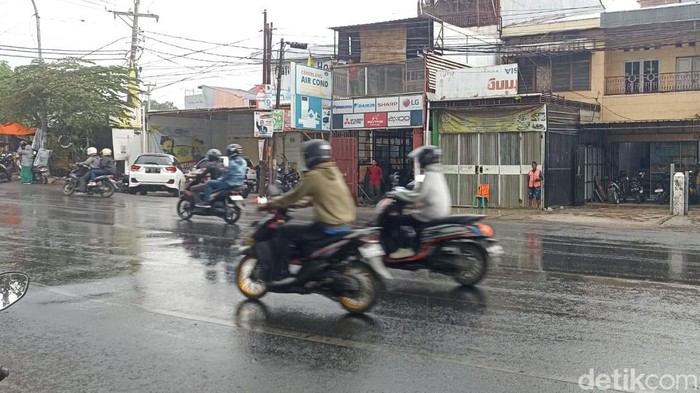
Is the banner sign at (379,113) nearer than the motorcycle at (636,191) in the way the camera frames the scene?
Yes

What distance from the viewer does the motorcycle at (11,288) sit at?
3221 millimetres

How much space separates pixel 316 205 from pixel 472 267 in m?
2.38

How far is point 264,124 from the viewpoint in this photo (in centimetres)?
2272

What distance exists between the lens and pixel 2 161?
2891cm

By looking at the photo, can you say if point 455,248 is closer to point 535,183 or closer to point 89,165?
point 535,183

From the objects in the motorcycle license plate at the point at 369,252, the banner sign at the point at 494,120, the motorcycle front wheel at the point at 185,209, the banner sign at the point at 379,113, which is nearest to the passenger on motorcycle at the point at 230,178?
the motorcycle front wheel at the point at 185,209

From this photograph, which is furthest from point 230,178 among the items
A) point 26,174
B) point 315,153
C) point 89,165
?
point 26,174

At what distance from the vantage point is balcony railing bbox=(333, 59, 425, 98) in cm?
2242

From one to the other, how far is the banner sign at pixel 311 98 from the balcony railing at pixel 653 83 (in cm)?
1059

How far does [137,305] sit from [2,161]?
2587cm

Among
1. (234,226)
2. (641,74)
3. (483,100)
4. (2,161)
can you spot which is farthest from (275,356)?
(2,161)

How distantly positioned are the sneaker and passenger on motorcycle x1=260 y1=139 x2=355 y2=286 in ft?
5.17

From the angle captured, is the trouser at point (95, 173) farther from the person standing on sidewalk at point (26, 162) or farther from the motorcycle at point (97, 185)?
the person standing on sidewalk at point (26, 162)

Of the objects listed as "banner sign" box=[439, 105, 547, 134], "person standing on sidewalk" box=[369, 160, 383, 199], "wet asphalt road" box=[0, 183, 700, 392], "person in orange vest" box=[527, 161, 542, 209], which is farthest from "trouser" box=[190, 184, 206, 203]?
"person in orange vest" box=[527, 161, 542, 209]
